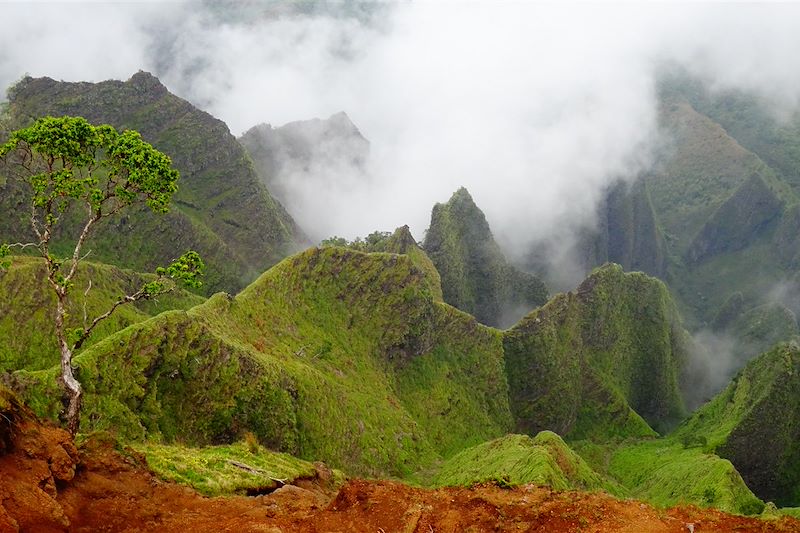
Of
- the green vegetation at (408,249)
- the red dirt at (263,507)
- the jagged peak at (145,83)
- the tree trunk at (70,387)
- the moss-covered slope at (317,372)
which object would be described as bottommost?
the red dirt at (263,507)

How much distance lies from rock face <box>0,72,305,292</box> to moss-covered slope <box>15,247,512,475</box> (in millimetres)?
51282

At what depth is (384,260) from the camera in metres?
89.3

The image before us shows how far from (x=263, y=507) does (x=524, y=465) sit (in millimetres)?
35173

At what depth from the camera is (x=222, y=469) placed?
27438mm

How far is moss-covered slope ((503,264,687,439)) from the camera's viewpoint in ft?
349

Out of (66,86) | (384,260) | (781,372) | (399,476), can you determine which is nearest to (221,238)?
(66,86)

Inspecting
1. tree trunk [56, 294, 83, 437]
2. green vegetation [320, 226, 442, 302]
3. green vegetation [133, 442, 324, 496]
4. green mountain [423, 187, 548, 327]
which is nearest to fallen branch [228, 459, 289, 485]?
green vegetation [133, 442, 324, 496]

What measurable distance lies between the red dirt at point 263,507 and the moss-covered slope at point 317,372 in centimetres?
1848

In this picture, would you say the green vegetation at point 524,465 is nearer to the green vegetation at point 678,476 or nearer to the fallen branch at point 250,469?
the green vegetation at point 678,476

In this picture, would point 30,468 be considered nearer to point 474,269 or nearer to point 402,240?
point 402,240

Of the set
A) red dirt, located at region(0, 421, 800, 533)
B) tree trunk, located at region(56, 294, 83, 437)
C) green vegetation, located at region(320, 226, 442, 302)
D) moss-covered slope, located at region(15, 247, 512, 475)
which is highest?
green vegetation, located at region(320, 226, 442, 302)

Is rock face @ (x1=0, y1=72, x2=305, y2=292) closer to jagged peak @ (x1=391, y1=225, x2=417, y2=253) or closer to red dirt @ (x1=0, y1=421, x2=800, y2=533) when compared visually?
jagged peak @ (x1=391, y1=225, x2=417, y2=253)

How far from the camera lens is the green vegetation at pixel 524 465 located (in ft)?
167

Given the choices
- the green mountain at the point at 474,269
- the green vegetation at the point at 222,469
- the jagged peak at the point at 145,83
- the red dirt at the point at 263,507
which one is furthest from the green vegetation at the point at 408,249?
the red dirt at the point at 263,507
